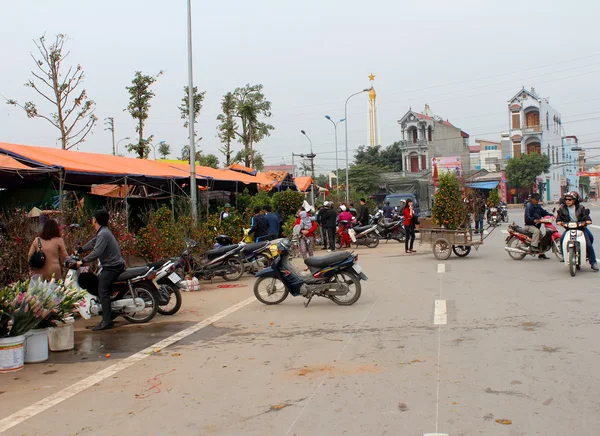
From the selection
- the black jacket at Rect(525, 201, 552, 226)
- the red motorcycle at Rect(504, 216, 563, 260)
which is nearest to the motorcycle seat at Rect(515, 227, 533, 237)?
the red motorcycle at Rect(504, 216, 563, 260)

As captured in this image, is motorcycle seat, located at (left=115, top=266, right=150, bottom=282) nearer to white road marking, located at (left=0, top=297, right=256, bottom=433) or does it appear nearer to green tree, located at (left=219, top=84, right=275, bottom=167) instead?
white road marking, located at (left=0, top=297, right=256, bottom=433)

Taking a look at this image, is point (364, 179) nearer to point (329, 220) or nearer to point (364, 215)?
point (364, 215)

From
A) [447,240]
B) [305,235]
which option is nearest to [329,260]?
[447,240]

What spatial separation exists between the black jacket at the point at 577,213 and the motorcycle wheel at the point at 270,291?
6.35 m

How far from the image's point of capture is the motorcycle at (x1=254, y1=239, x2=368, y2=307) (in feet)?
31.3

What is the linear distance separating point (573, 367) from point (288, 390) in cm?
269

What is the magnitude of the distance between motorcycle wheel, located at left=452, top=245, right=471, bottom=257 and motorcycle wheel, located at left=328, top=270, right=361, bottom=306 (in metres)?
7.32

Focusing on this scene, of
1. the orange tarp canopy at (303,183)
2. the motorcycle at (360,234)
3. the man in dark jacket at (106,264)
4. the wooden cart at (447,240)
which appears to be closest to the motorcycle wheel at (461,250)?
the wooden cart at (447,240)

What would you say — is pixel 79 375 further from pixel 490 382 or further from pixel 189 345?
pixel 490 382

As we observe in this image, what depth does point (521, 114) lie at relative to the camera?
77125 mm

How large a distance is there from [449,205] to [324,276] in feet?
25.7

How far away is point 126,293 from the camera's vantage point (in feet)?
28.7

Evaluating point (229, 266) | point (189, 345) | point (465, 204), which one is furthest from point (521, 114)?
point (189, 345)

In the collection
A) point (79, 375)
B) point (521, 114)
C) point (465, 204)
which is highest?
point (521, 114)
